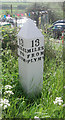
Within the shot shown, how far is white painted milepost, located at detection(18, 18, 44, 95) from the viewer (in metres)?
2.55

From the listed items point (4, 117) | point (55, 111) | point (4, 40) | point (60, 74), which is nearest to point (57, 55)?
point (60, 74)

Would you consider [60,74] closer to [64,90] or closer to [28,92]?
[64,90]

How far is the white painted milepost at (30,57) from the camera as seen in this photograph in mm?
2551

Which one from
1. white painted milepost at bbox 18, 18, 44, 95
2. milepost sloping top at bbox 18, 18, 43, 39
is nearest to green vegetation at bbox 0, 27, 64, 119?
white painted milepost at bbox 18, 18, 44, 95

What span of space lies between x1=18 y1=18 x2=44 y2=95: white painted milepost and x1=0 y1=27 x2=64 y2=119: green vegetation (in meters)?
0.15

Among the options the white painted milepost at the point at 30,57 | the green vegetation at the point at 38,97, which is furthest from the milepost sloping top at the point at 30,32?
the green vegetation at the point at 38,97

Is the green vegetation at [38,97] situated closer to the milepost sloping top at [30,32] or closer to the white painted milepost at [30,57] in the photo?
the white painted milepost at [30,57]

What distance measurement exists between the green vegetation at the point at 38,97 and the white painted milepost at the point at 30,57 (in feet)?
0.48

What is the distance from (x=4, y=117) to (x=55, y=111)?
2.06 feet

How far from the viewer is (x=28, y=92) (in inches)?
108

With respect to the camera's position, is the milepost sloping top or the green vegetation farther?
the milepost sloping top

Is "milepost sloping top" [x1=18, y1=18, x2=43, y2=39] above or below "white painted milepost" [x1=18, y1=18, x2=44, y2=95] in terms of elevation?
above

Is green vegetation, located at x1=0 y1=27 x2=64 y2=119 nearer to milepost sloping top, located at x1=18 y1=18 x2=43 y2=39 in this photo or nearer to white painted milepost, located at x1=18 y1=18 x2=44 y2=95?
white painted milepost, located at x1=18 y1=18 x2=44 y2=95

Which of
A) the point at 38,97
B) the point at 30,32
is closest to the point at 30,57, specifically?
the point at 30,32
